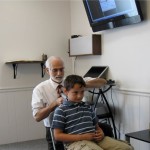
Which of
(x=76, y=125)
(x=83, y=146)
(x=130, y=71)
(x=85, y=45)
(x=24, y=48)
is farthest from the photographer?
(x=24, y=48)

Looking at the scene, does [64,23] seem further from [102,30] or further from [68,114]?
[68,114]

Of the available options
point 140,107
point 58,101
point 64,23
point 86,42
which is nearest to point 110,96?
point 140,107

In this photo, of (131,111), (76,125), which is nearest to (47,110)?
(76,125)

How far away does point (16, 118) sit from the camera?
3773 mm

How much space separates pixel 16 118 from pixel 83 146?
2.25m

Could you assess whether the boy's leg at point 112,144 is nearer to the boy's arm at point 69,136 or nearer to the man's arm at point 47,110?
the boy's arm at point 69,136

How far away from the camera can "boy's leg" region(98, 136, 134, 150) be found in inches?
71.4

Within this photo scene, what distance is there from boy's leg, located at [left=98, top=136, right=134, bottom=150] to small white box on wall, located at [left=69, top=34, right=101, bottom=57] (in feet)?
5.14

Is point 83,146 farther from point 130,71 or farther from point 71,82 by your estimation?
point 130,71

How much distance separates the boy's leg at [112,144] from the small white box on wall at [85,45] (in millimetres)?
1567

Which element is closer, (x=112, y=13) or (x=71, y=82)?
(x=71, y=82)

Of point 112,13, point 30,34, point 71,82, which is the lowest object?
point 71,82

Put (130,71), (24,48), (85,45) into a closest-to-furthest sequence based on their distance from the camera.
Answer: (130,71) < (85,45) < (24,48)

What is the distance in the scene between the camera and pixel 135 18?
8.28 feet
